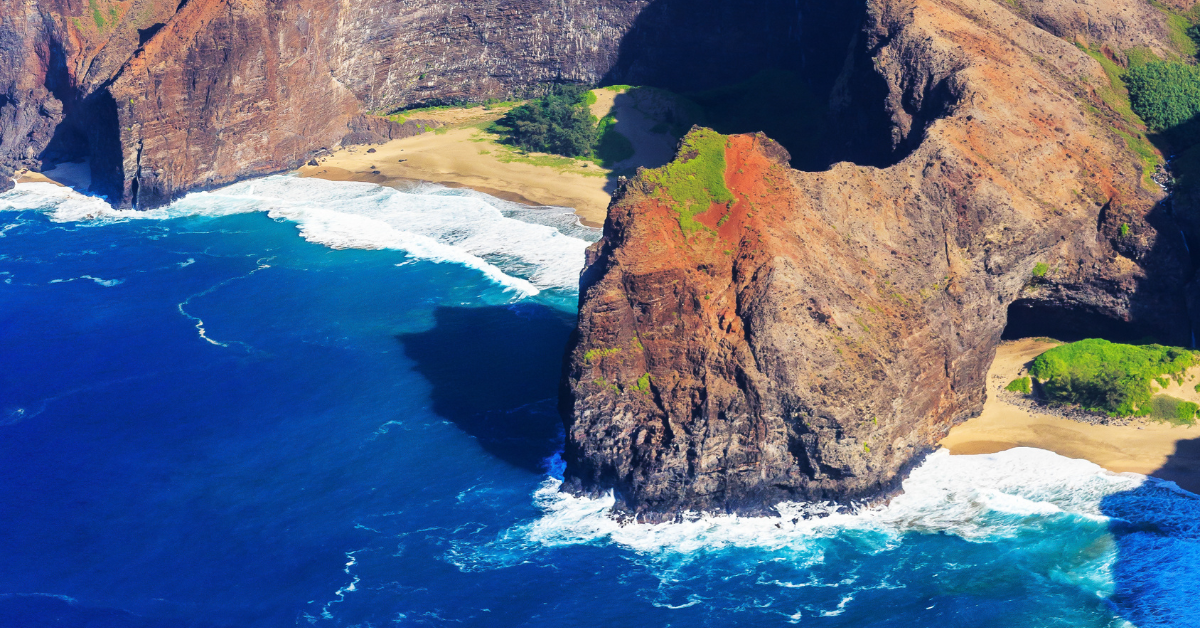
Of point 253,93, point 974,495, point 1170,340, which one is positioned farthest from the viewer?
point 253,93

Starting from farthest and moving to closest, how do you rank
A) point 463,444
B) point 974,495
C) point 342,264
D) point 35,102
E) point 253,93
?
1. point 35,102
2. point 253,93
3. point 342,264
4. point 463,444
5. point 974,495

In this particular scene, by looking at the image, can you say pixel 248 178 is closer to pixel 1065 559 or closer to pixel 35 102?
pixel 35 102

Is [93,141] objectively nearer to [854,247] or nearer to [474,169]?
[474,169]

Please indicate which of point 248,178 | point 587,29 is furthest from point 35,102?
point 587,29

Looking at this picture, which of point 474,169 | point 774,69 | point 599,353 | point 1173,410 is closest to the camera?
point 599,353

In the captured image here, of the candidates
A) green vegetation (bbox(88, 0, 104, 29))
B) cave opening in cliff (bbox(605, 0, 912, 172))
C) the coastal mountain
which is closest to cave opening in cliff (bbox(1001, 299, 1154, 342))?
the coastal mountain

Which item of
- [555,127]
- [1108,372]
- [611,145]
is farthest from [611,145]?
[1108,372]

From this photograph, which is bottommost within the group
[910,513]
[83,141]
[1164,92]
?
[910,513]
